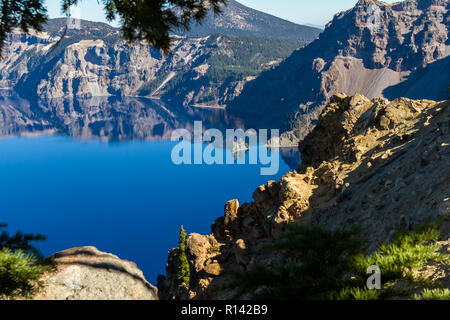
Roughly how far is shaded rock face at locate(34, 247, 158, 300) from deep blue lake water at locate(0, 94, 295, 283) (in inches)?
2437

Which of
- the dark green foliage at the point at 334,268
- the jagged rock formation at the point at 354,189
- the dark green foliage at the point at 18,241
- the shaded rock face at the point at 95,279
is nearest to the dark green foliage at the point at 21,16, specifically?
the dark green foliage at the point at 18,241

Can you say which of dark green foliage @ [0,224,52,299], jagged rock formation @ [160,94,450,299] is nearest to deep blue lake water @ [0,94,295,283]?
jagged rock formation @ [160,94,450,299]

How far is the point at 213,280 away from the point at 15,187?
150 meters

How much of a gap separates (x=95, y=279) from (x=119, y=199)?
116308 mm

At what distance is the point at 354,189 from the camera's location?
2289 centimetres

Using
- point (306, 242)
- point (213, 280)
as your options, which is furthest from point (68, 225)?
point (306, 242)

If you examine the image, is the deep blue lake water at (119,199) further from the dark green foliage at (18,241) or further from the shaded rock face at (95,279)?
the dark green foliage at (18,241)

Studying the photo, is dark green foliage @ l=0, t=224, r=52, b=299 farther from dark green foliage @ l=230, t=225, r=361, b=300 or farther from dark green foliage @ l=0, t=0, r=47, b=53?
dark green foliage @ l=0, t=0, r=47, b=53

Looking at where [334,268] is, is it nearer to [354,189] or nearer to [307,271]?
[307,271]

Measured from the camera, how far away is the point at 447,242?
1209 centimetres

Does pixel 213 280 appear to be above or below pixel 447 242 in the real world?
below

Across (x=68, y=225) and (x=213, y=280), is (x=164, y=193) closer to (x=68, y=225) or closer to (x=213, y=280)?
(x=68, y=225)

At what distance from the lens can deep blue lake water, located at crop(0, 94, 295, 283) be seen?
358 feet
